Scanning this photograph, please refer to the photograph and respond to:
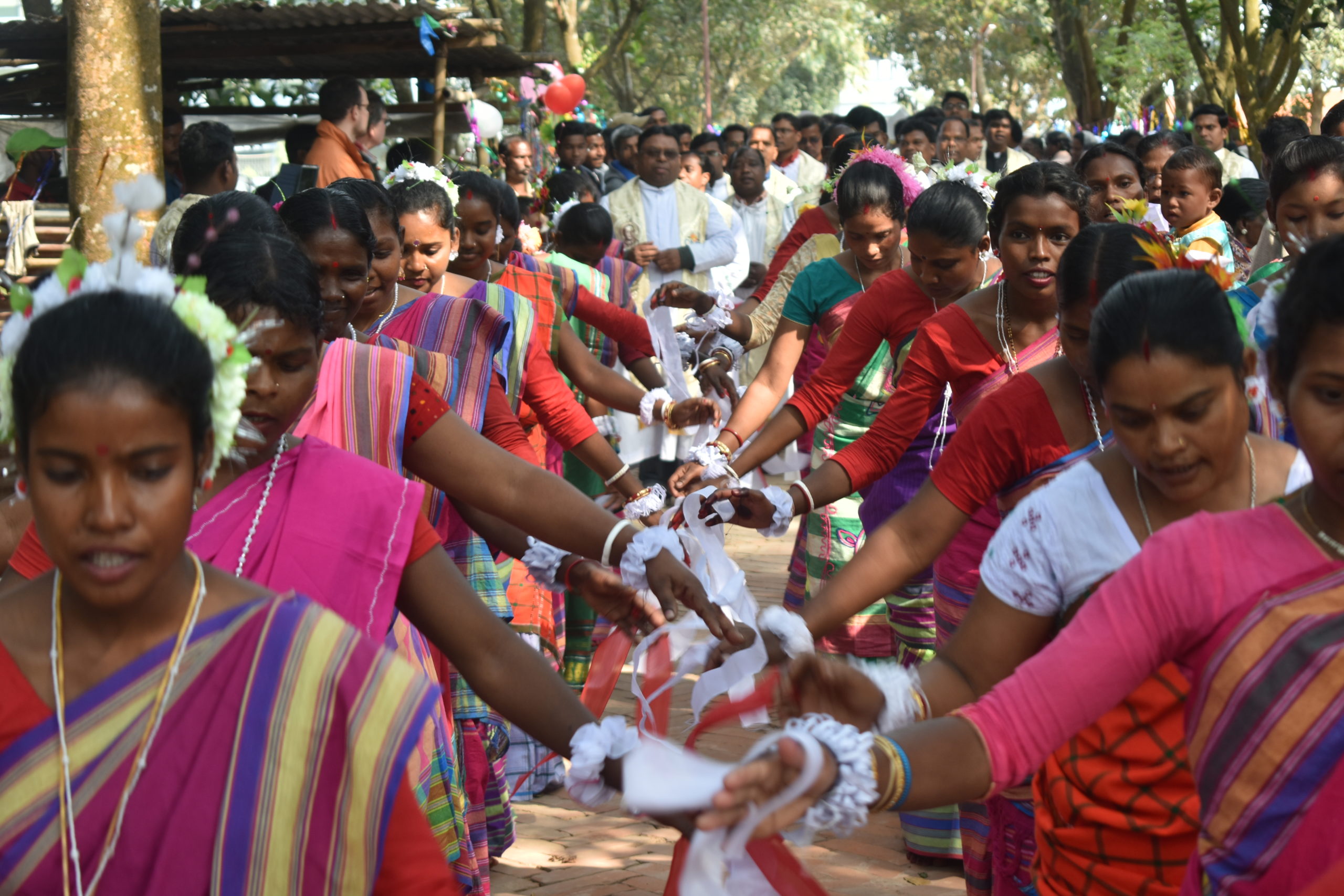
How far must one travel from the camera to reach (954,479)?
3.36 m

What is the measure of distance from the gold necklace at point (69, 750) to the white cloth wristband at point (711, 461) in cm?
299

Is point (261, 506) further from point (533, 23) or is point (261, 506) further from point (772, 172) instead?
point (533, 23)

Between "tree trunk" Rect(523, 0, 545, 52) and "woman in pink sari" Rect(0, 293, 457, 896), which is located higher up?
"tree trunk" Rect(523, 0, 545, 52)

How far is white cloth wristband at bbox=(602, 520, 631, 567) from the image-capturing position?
3.15 m

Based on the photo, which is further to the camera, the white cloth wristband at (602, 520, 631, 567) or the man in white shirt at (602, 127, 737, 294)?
the man in white shirt at (602, 127, 737, 294)

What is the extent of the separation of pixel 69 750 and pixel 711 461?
323 centimetres

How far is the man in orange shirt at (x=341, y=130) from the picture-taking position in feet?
26.5

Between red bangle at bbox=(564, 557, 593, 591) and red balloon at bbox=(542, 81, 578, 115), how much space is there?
12757 mm

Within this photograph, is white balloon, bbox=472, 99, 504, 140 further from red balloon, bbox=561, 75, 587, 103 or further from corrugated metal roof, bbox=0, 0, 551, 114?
red balloon, bbox=561, 75, 587, 103

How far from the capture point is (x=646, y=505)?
4746 millimetres

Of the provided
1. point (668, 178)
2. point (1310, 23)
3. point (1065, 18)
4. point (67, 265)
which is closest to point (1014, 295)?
point (67, 265)

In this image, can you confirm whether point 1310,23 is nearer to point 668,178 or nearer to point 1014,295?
point 668,178

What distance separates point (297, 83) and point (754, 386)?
12.4 metres

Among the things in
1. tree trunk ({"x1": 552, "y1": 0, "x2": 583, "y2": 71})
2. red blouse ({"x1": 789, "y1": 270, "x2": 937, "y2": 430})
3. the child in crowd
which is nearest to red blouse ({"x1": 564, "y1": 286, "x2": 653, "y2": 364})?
red blouse ({"x1": 789, "y1": 270, "x2": 937, "y2": 430})
